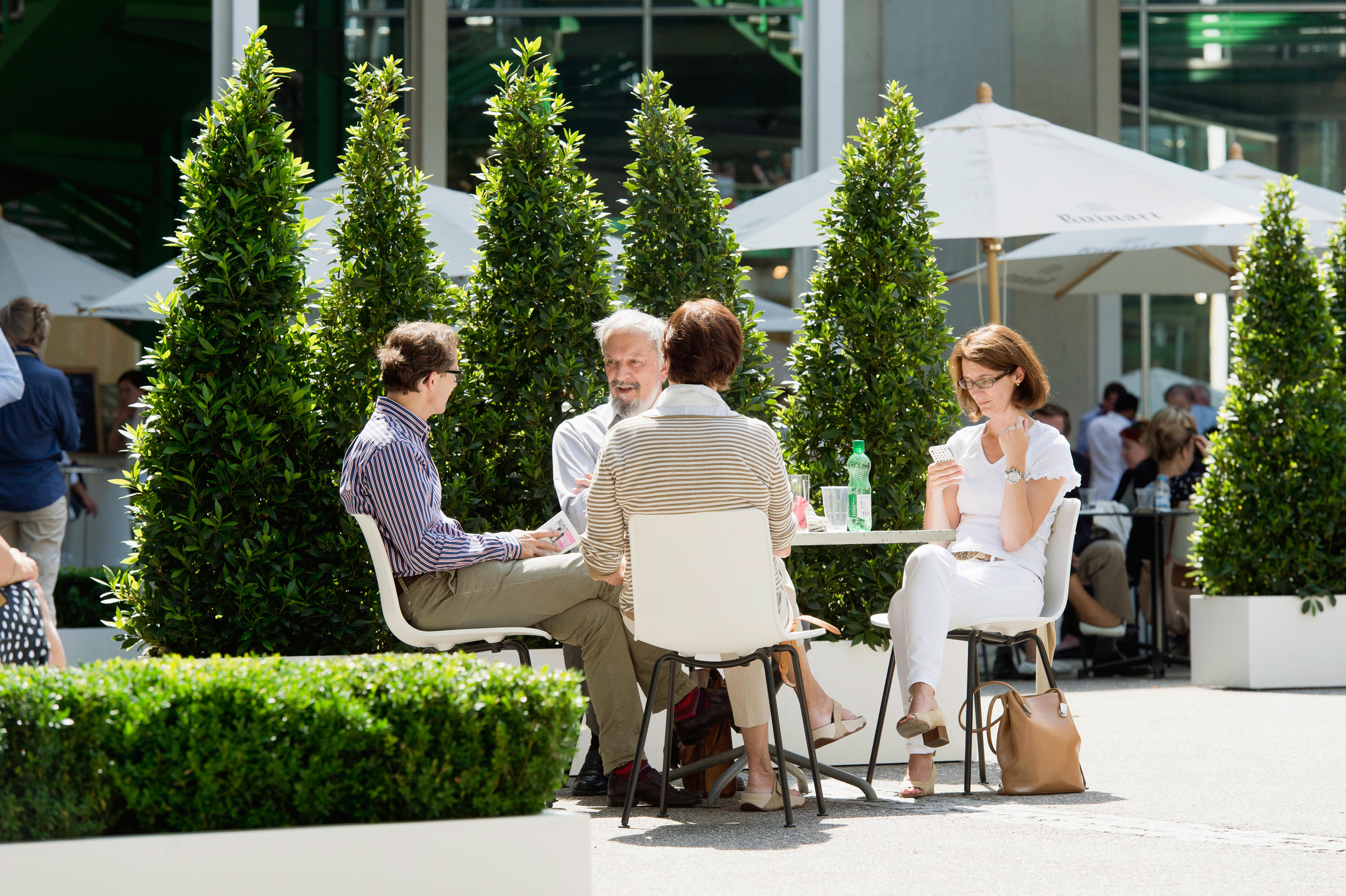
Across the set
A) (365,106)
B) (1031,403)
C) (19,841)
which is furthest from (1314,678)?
(19,841)

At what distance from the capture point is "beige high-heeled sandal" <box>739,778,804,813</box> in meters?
4.51

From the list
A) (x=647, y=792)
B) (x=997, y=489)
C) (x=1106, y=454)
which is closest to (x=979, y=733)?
(x=997, y=489)

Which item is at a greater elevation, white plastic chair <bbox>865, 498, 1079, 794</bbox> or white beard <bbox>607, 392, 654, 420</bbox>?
white beard <bbox>607, 392, 654, 420</bbox>

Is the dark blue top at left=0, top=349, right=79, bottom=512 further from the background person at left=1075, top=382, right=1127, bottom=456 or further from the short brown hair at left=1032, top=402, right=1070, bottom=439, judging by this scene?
the background person at left=1075, top=382, right=1127, bottom=456

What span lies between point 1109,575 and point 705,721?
4.41m

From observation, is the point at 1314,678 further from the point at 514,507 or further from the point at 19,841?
the point at 19,841

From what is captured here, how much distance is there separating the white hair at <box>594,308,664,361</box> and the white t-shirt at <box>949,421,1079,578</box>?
1130 millimetres

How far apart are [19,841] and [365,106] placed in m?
3.39

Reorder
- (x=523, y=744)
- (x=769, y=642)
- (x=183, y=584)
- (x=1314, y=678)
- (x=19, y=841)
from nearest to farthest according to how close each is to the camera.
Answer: (x=19, y=841)
(x=523, y=744)
(x=769, y=642)
(x=183, y=584)
(x=1314, y=678)

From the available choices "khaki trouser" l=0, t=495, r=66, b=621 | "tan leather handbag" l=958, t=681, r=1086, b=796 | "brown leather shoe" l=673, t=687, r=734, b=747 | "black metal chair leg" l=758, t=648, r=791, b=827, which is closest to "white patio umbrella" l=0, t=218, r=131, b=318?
"khaki trouser" l=0, t=495, r=66, b=621

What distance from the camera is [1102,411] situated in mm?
10734

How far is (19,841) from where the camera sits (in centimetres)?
287

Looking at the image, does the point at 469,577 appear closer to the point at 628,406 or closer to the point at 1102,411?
the point at 628,406

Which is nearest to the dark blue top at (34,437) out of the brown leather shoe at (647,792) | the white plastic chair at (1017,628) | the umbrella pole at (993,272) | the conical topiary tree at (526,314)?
the conical topiary tree at (526,314)
